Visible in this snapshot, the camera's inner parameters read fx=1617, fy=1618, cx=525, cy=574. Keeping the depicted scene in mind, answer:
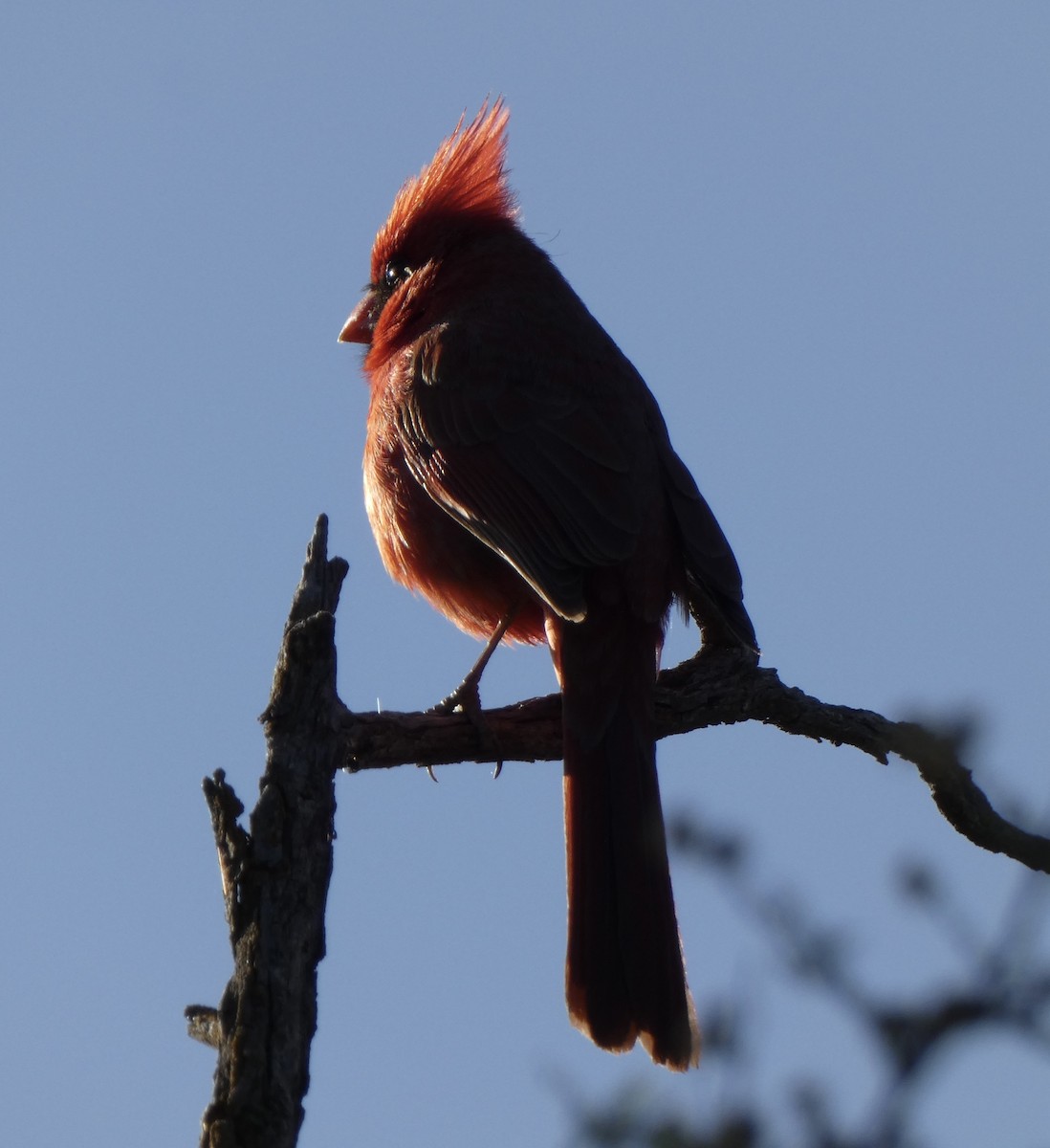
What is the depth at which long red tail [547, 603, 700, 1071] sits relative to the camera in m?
4.24

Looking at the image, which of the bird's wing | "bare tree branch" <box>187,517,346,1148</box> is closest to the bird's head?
the bird's wing

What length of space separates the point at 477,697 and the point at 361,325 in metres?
2.42

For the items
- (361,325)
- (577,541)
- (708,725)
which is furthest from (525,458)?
(361,325)

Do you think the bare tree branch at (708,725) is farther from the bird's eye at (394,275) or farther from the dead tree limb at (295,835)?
the bird's eye at (394,275)

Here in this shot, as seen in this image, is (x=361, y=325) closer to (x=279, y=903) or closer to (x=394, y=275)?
(x=394, y=275)

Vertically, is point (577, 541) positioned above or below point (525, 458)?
below

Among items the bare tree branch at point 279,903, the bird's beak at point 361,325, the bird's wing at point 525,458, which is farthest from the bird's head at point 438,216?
the bare tree branch at point 279,903

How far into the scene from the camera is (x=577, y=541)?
15.2 ft

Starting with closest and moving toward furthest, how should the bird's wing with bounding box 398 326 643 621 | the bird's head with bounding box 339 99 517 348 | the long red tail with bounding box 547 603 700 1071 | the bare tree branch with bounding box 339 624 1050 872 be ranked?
the bare tree branch with bounding box 339 624 1050 872, the long red tail with bounding box 547 603 700 1071, the bird's wing with bounding box 398 326 643 621, the bird's head with bounding box 339 99 517 348

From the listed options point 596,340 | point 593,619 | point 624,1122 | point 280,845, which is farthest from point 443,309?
point 624,1122

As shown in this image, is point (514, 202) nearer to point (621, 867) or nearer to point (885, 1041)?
point (621, 867)

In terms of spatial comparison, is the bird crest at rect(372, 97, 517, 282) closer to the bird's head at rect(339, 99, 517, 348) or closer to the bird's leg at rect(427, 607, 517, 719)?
the bird's head at rect(339, 99, 517, 348)

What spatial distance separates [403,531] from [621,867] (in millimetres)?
1374

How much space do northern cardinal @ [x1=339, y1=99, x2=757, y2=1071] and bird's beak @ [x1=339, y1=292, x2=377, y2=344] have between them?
31 cm
